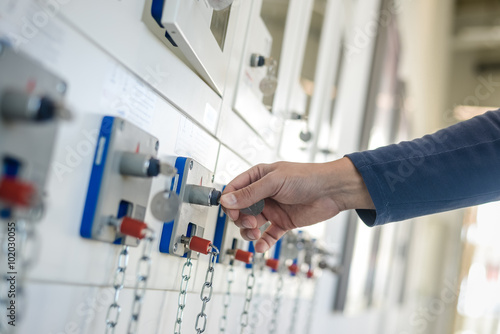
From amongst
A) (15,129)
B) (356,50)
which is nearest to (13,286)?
(15,129)

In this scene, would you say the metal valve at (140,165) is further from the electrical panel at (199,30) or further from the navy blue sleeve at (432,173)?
the navy blue sleeve at (432,173)

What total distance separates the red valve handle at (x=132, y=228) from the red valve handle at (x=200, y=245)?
17 cm

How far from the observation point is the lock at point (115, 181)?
0.53 m

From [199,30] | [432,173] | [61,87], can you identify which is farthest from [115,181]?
[432,173]

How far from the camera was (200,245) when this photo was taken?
0.71 m

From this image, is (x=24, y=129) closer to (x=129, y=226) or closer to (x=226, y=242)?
(x=129, y=226)

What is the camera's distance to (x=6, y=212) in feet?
1.29

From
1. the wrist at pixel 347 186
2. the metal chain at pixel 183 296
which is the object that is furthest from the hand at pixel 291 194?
the metal chain at pixel 183 296

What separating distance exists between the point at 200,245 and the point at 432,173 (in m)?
0.47

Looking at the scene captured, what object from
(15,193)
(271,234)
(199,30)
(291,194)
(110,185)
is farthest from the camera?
(271,234)

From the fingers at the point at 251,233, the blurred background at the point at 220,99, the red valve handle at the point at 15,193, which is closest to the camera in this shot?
the red valve handle at the point at 15,193

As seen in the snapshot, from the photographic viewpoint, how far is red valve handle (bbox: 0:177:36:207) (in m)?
0.36

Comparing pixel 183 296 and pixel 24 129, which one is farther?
pixel 183 296

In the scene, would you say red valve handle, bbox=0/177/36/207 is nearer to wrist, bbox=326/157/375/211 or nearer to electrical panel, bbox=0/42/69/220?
electrical panel, bbox=0/42/69/220
